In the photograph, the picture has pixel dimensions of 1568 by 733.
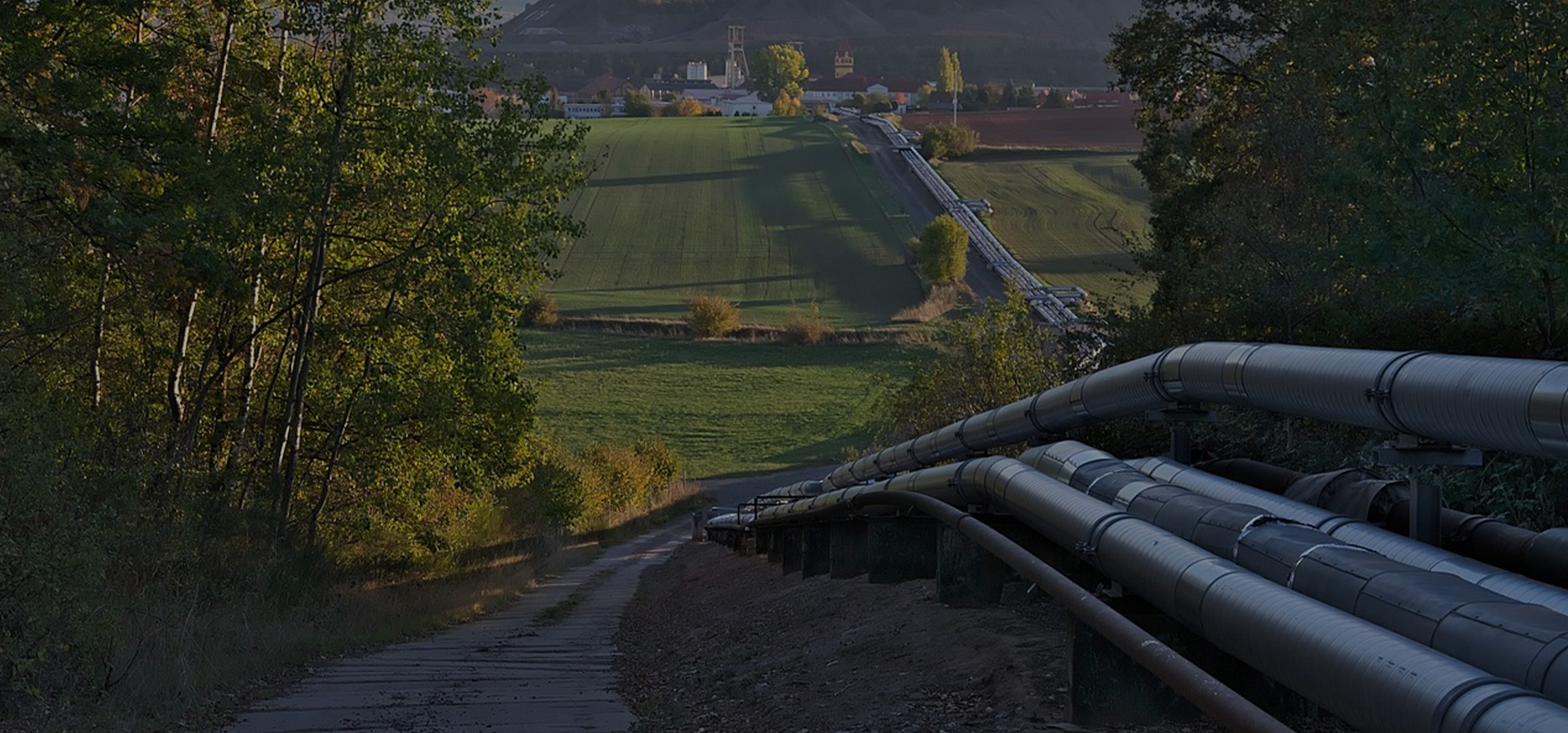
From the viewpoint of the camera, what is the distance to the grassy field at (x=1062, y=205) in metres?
87.8

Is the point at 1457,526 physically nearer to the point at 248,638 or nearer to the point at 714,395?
the point at 248,638

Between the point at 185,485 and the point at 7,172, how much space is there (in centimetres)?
508

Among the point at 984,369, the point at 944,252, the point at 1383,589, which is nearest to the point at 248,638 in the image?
the point at 1383,589

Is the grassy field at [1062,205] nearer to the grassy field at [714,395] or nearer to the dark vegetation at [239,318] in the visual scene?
the grassy field at [714,395]

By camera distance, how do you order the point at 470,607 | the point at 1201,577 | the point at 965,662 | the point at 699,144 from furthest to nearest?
1. the point at 699,144
2. the point at 470,607
3. the point at 965,662
4. the point at 1201,577

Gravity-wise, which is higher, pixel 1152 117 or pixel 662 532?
pixel 1152 117

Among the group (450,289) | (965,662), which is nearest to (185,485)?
(450,289)

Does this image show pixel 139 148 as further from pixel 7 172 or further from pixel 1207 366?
pixel 1207 366

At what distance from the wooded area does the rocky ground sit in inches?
158

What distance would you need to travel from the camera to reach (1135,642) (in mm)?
4973

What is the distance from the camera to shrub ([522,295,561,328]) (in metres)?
79.1

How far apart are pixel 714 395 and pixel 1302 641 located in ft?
217

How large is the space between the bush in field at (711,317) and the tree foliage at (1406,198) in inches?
2297

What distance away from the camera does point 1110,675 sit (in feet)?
19.4
